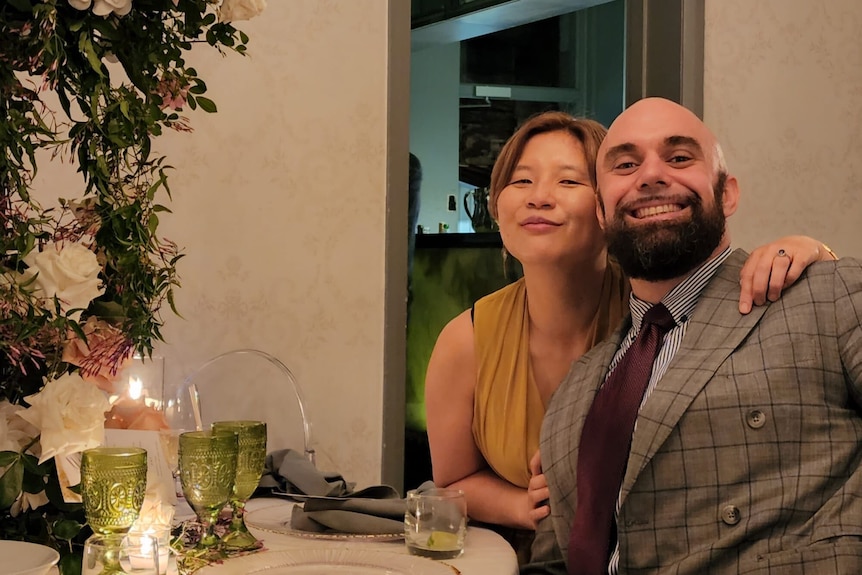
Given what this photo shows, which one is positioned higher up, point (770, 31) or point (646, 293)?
point (770, 31)

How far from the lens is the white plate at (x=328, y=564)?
4.36 ft

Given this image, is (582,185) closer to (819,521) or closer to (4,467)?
(819,521)

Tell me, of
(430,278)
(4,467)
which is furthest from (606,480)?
(430,278)

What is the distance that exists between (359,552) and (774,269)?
84 centimetres

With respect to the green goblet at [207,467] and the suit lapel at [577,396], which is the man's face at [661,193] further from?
the green goblet at [207,467]

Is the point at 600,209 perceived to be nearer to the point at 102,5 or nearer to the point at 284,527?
the point at 284,527

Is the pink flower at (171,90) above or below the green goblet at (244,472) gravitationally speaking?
above

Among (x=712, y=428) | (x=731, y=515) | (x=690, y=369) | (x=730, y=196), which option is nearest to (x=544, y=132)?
(x=730, y=196)

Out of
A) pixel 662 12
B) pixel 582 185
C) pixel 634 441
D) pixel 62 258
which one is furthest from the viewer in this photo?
pixel 662 12

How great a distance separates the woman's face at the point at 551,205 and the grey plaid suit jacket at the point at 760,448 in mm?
388

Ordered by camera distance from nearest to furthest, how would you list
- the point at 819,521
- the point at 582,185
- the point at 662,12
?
the point at 819,521, the point at 582,185, the point at 662,12

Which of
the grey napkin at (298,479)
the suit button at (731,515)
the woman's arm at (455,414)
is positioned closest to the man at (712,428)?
the suit button at (731,515)

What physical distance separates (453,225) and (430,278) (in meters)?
0.21

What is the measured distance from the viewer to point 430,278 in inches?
130
